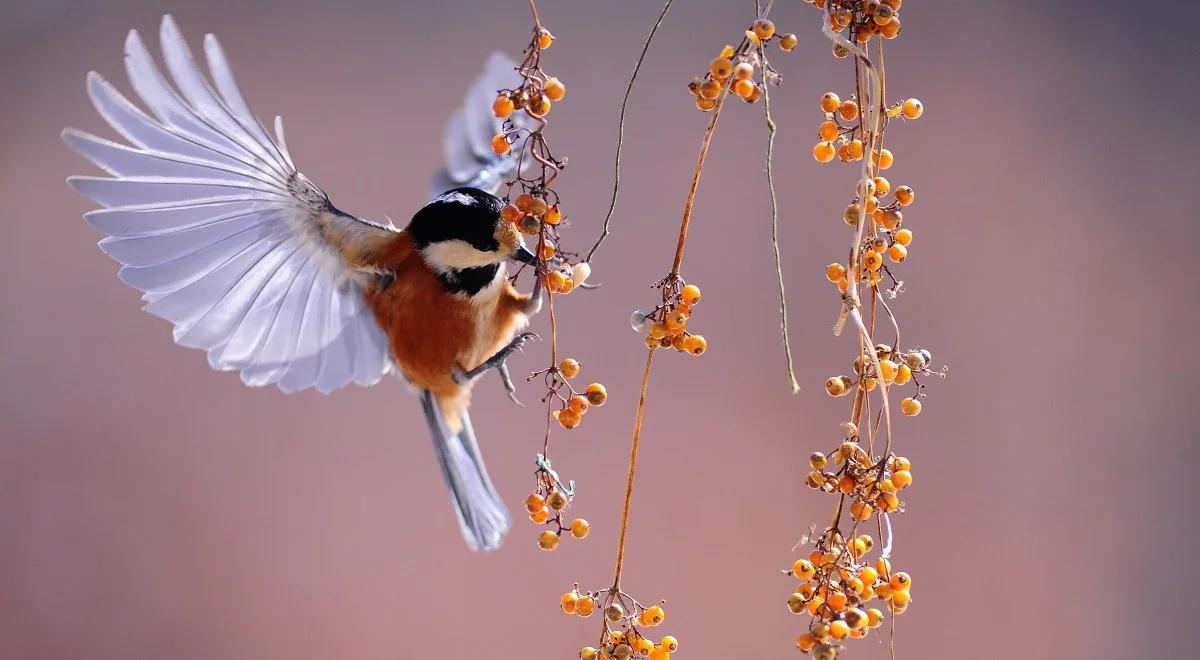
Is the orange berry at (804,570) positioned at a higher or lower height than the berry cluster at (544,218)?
lower

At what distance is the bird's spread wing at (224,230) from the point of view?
Result: 99 cm

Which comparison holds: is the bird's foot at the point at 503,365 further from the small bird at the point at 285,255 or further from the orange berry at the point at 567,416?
the orange berry at the point at 567,416

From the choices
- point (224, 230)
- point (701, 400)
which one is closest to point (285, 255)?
point (224, 230)

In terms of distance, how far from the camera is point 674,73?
227cm

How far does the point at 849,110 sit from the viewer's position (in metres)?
0.67

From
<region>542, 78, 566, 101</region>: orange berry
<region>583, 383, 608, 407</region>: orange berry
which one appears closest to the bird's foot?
<region>583, 383, 608, 407</region>: orange berry

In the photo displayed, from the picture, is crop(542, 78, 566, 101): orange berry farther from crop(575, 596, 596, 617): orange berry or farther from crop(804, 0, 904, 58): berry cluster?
crop(575, 596, 596, 617): orange berry

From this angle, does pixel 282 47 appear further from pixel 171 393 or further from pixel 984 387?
pixel 984 387

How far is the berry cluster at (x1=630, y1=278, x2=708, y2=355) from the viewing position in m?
0.64

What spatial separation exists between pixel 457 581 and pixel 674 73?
1.19 meters

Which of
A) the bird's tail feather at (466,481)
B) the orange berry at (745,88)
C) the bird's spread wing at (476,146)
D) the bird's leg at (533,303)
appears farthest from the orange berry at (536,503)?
the bird's spread wing at (476,146)

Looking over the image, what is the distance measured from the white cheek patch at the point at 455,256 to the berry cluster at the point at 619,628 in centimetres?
46

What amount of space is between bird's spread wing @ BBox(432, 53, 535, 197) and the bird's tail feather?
0.99 ft

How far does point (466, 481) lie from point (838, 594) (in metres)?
0.88
